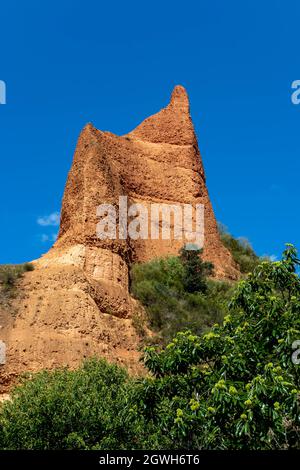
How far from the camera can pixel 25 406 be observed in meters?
14.9

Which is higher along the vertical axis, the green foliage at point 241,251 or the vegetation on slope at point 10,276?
the green foliage at point 241,251

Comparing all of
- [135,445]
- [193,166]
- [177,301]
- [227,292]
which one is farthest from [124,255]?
[135,445]

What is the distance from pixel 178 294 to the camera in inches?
1099

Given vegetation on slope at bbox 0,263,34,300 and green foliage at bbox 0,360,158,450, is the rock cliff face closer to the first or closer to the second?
vegetation on slope at bbox 0,263,34,300

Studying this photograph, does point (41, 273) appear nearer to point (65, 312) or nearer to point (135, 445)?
point (65, 312)

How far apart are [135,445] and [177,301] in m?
13.8

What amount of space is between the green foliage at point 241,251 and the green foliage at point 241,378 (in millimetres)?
22828

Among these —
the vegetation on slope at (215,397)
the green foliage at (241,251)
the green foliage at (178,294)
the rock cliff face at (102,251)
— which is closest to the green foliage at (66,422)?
the vegetation on slope at (215,397)

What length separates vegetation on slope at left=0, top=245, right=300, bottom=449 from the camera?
8.98 meters

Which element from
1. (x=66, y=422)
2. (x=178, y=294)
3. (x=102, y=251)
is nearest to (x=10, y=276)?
(x=102, y=251)

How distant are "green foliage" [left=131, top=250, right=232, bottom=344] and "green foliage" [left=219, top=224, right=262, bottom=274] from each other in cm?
522

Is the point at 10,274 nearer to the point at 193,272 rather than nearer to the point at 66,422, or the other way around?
the point at 193,272

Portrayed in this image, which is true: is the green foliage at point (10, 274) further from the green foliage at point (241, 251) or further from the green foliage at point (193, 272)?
the green foliage at point (241, 251)

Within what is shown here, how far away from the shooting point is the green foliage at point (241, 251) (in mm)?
34619
